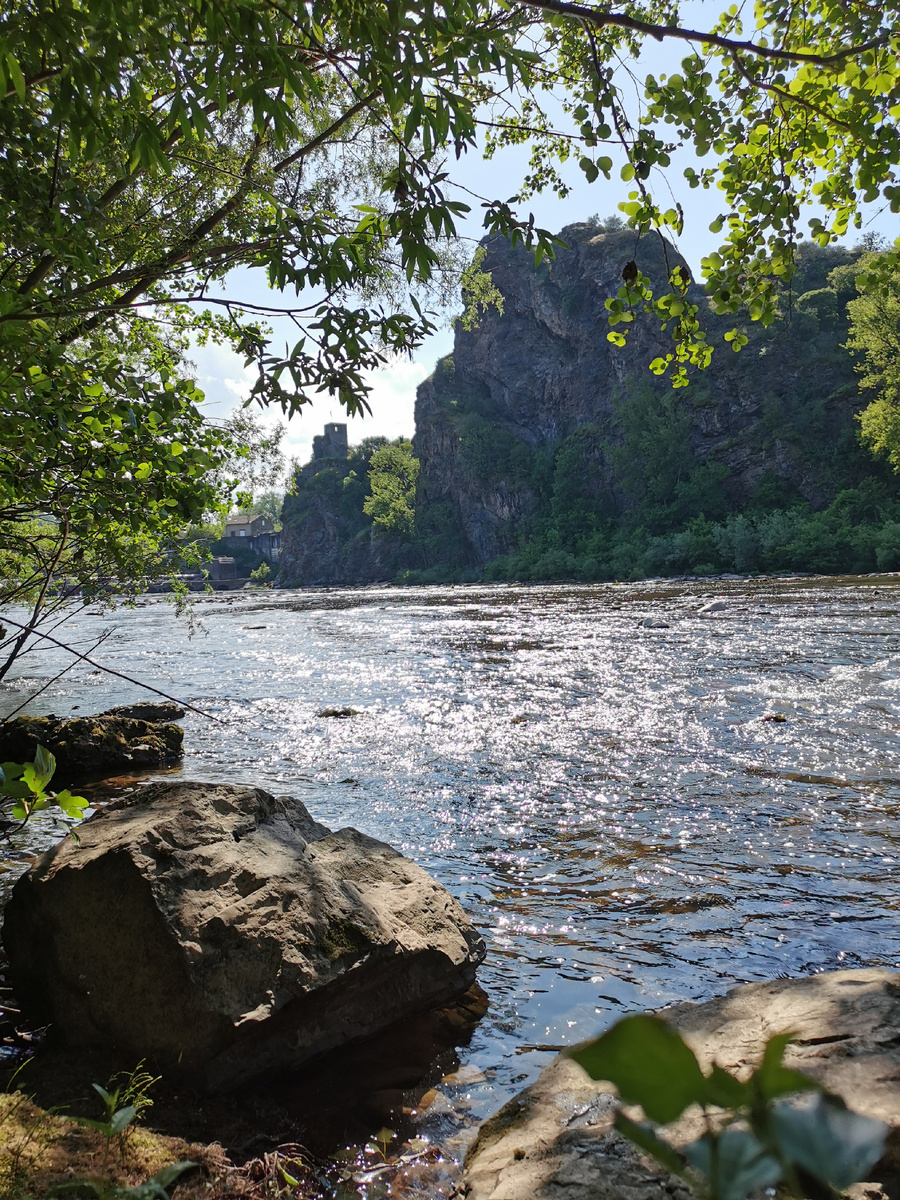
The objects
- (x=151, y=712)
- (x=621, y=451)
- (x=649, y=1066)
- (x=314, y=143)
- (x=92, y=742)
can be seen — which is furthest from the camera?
(x=621, y=451)

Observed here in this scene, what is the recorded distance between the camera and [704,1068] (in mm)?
2857

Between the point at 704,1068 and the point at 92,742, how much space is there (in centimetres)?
906

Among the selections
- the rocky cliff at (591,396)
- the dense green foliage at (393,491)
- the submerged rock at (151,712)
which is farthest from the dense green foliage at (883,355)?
the dense green foliage at (393,491)

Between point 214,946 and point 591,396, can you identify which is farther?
point 591,396

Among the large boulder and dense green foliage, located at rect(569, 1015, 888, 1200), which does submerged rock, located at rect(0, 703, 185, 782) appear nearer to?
the large boulder

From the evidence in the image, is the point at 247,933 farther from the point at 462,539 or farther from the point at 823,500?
the point at 462,539

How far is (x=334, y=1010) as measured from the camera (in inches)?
148

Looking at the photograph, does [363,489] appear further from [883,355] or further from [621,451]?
[883,355]

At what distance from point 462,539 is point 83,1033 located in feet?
293

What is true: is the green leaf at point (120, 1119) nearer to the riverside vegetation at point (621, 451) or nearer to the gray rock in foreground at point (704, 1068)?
the gray rock in foreground at point (704, 1068)

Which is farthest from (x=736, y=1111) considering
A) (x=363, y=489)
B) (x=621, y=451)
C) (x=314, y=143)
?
(x=363, y=489)

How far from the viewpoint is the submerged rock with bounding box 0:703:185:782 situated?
965cm

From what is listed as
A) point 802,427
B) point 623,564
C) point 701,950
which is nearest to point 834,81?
point 701,950

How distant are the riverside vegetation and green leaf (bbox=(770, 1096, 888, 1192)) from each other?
31575 millimetres
